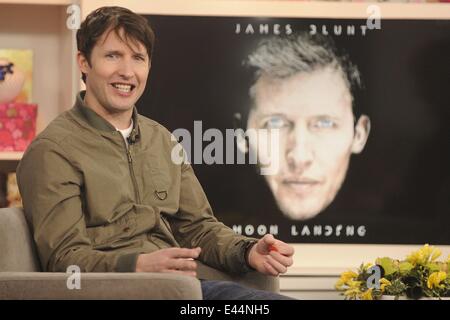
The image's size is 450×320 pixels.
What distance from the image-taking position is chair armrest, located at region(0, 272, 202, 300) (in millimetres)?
1749

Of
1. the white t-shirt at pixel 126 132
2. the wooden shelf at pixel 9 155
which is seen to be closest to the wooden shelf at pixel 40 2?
the wooden shelf at pixel 9 155

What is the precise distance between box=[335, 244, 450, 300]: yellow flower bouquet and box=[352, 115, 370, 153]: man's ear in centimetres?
94

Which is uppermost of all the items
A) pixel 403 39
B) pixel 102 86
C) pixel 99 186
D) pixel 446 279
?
pixel 403 39

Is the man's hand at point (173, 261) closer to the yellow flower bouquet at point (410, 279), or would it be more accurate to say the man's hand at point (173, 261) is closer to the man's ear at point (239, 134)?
the yellow flower bouquet at point (410, 279)

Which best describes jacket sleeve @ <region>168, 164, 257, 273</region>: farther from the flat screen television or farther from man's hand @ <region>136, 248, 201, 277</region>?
the flat screen television

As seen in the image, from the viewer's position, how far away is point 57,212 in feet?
6.56

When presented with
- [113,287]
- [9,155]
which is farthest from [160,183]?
[9,155]

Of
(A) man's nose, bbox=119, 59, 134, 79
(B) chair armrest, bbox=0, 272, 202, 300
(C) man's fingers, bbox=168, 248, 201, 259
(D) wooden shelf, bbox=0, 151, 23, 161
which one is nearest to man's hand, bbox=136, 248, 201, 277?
(C) man's fingers, bbox=168, 248, 201, 259

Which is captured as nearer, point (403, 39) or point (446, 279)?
point (446, 279)

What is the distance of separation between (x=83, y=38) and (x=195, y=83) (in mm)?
1308

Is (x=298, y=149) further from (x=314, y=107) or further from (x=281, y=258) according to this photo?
(x=281, y=258)

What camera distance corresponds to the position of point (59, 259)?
197 centimetres
